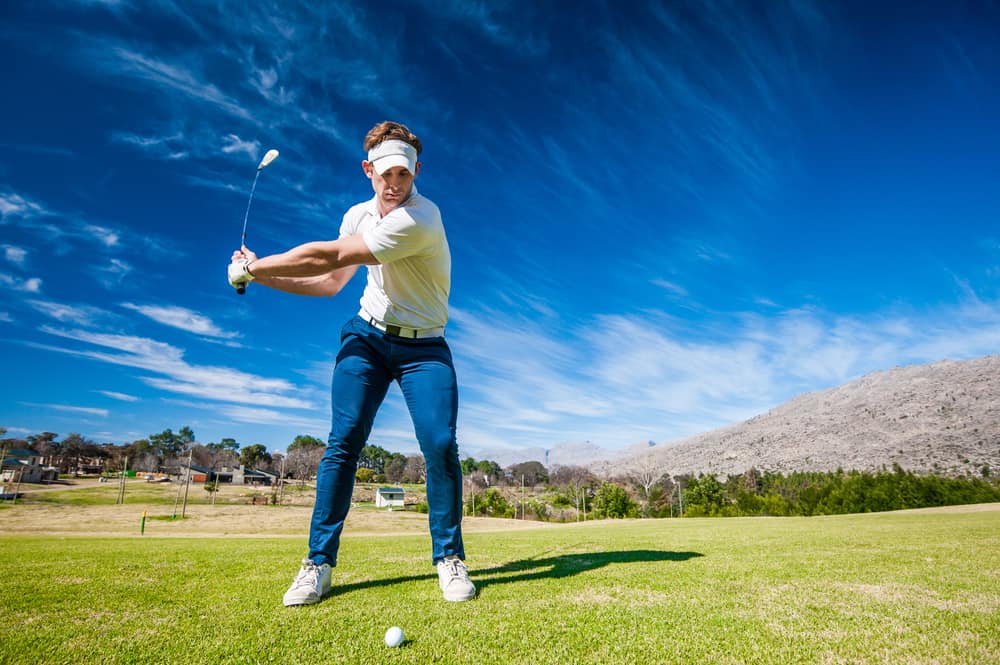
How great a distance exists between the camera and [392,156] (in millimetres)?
3504

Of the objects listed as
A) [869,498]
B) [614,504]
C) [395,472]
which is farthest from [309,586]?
[395,472]

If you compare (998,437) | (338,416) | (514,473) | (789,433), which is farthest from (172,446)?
(998,437)

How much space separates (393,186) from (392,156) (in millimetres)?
201

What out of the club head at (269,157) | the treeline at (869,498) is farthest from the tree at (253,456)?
the club head at (269,157)

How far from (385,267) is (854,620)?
3410 mm

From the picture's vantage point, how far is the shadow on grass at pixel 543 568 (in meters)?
3.49

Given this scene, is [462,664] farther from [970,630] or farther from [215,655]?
[970,630]

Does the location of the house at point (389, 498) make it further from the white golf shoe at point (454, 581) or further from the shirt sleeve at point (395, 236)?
the shirt sleeve at point (395, 236)

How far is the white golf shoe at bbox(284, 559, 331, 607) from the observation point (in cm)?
279

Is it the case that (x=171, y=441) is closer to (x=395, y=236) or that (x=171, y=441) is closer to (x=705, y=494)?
(x=705, y=494)

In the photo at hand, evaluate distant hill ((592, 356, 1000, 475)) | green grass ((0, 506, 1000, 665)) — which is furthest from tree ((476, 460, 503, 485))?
green grass ((0, 506, 1000, 665))

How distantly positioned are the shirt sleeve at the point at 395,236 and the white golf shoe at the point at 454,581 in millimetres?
2016

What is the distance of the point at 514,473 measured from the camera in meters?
150

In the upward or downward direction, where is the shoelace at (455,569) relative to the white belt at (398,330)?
downward
